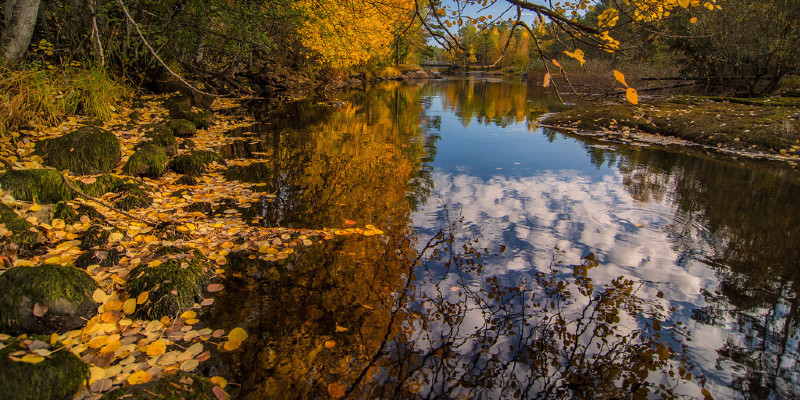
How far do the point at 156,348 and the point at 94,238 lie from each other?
5.59 feet

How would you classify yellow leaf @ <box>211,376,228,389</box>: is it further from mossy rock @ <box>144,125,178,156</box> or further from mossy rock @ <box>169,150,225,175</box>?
mossy rock @ <box>144,125,178,156</box>

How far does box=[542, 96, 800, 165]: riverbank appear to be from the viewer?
28.8ft

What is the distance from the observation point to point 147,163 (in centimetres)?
573

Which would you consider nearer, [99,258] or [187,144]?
[99,258]

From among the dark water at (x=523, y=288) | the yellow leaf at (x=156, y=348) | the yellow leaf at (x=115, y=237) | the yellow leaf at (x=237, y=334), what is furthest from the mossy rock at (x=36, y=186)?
the yellow leaf at (x=237, y=334)

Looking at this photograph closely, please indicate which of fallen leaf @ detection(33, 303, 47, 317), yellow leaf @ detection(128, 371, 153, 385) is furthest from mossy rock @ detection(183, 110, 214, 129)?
yellow leaf @ detection(128, 371, 153, 385)

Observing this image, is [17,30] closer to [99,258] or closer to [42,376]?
[99,258]

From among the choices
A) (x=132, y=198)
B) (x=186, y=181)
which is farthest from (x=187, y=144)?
(x=132, y=198)

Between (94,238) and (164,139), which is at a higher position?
(164,139)

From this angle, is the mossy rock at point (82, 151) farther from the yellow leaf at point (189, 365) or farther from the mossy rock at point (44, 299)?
the yellow leaf at point (189, 365)

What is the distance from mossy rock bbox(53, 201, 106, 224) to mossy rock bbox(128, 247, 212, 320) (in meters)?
1.17

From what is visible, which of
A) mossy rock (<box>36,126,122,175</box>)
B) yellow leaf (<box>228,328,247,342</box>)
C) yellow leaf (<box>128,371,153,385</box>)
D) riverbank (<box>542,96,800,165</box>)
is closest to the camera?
yellow leaf (<box>128,371,153,385</box>)

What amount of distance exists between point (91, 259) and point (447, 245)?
3.26 m

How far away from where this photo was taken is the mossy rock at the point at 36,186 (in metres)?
3.90
